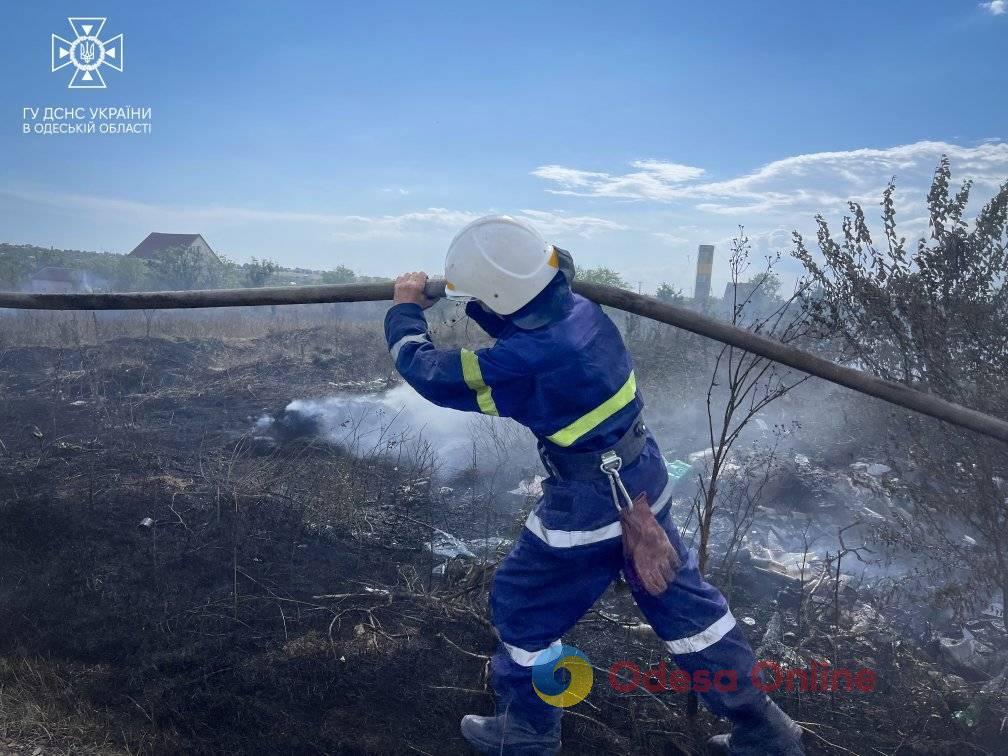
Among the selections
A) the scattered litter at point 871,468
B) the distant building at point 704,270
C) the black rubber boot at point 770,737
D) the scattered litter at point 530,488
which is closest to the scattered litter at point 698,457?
the scattered litter at point 871,468

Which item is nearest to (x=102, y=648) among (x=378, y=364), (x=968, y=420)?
(x=968, y=420)

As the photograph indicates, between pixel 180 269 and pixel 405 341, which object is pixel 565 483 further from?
pixel 180 269

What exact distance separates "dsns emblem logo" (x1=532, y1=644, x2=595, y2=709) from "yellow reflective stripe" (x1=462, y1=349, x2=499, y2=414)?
103 cm

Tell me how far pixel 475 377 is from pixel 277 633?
2.04m

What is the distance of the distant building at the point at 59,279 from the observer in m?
29.1

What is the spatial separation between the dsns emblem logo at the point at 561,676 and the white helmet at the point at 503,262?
1373mm

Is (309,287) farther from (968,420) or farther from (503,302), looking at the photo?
(968,420)

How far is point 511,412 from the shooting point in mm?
2361

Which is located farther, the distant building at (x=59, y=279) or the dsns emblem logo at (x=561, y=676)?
the distant building at (x=59, y=279)

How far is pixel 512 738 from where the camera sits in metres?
2.54

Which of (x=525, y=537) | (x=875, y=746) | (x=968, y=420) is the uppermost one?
(x=968, y=420)

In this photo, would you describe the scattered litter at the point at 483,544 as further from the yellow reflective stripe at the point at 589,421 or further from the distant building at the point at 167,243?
the distant building at the point at 167,243

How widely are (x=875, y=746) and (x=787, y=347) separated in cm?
181

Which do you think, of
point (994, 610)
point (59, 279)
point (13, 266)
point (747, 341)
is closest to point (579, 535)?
point (747, 341)
